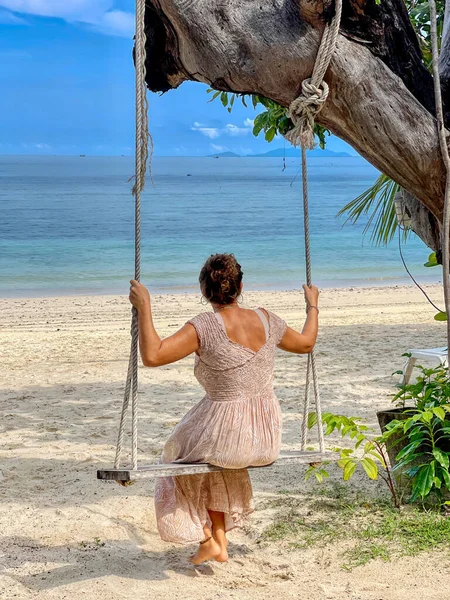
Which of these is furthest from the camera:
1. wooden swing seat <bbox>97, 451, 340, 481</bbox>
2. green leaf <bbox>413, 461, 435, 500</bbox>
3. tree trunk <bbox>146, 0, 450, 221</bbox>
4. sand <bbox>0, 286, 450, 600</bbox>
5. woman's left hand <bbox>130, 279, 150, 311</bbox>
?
green leaf <bbox>413, 461, 435, 500</bbox>

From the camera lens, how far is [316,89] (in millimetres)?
3451

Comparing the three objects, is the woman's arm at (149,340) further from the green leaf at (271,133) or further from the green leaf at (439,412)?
the green leaf at (271,133)

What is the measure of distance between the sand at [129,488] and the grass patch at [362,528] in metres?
0.07

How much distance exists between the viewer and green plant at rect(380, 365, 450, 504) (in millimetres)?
3695

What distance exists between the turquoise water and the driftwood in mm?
1585

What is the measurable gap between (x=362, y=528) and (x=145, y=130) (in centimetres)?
203

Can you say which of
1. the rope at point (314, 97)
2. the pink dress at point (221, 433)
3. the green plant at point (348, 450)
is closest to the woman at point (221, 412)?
the pink dress at point (221, 433)

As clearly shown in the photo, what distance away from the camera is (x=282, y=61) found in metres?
3.50

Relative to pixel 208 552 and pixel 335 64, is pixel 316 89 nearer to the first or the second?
pixel 335 64

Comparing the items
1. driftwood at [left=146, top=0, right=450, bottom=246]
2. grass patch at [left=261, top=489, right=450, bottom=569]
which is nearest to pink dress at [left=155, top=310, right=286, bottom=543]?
grass patch at [left=261, top=489, right=450, bottom=569]

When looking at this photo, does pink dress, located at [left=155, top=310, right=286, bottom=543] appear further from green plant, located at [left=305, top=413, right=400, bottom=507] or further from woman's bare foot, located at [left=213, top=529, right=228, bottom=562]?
green plant, located at [left=305, top=413, right=400, bottom=507]

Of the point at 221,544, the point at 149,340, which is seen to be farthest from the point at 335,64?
the point at 221,544

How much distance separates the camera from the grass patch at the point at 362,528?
360 cm

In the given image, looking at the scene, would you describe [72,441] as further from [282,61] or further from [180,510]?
[282,61]
